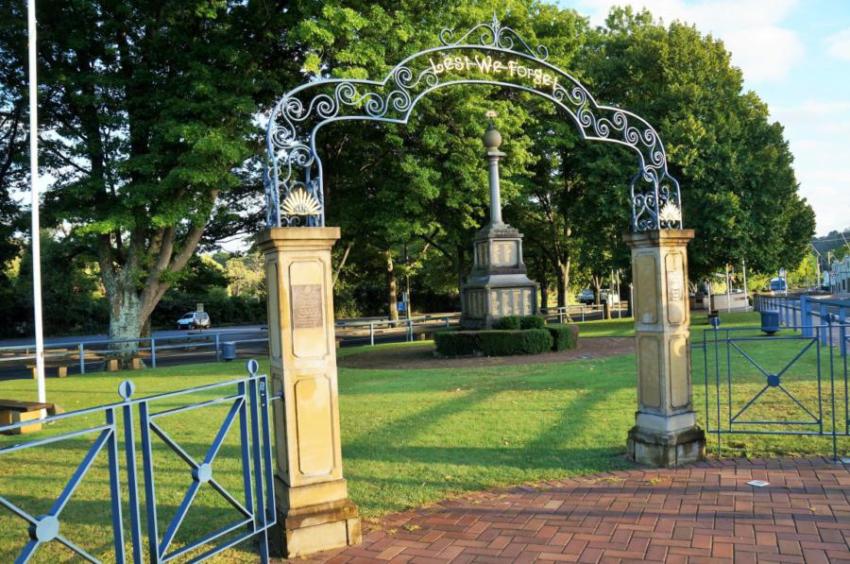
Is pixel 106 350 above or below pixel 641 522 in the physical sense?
above

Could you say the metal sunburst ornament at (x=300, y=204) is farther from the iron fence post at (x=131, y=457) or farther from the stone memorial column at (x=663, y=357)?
the stone memorial column at (x=663, y=357)

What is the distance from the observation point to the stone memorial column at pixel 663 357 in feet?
20.8

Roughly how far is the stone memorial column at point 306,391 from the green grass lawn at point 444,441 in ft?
1.69

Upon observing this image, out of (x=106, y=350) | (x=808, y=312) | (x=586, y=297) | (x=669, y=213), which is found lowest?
(x=106, y=350)

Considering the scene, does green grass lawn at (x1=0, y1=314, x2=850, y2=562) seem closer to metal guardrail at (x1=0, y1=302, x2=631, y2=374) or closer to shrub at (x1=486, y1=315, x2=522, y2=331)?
shrub at (x1=486, y1=315, x2=522, y2=331)

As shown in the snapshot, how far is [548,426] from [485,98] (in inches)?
641

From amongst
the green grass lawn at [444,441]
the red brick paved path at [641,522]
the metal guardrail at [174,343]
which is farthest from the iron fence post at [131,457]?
the metal guardrail at [174,343]

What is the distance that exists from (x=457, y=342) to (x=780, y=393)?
9313 millimetres

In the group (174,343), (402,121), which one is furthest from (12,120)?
(402,121)

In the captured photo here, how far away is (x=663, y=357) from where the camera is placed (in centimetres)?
642

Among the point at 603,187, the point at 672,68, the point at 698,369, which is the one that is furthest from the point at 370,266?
the point at 698,369

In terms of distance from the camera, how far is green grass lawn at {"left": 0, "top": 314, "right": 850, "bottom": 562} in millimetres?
5734

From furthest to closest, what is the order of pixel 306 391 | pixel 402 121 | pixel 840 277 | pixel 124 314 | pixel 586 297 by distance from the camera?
1. pixel 840 277
2. pixel 586 297
3. pixel 124 314
4. pixel 402 121
5. pixel 306 391

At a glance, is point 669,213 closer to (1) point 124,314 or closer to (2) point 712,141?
(1) point 124,314
